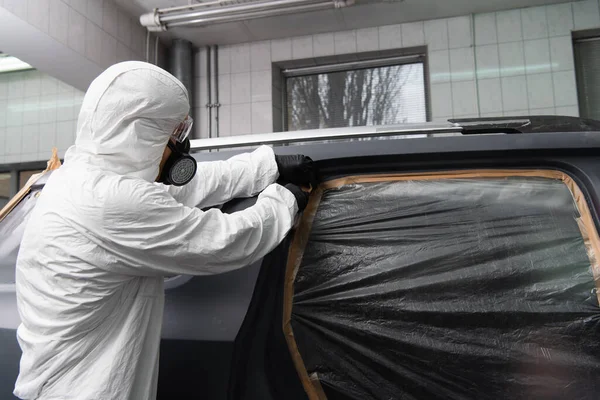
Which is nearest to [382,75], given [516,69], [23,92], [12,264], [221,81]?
[516,69]

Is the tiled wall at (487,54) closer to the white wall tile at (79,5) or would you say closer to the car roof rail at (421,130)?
the white wall tile at (79,5)

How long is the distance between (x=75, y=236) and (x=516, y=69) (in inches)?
215

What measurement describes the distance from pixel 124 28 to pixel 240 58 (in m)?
1.42

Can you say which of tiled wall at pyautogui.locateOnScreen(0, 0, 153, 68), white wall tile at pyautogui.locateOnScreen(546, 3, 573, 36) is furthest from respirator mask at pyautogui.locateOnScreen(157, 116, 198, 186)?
white wall tile at pyautogui.locateOnScreen(546, 3, 573, 36)

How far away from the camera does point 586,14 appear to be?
545 cm

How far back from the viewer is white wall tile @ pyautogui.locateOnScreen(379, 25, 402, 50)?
19.6 ft

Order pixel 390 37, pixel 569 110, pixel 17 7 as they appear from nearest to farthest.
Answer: pixel 17 7 < pixel 569 110 < pixel 390 37

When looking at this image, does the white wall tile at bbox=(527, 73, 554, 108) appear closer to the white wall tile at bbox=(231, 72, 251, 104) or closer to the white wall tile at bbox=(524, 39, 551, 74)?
the white wall tile at bbox=(524, 39, 551, 74)

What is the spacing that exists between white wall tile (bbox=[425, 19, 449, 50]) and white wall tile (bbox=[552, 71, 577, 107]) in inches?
49.0

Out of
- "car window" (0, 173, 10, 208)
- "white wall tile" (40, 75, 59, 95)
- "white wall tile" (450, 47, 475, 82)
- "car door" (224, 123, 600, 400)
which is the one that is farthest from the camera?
"car window" (0, 173, 10, 208)

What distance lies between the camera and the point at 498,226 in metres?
1.30

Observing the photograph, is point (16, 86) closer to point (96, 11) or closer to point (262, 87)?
point (96, 11)

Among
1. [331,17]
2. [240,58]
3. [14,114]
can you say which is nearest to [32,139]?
[14,114]

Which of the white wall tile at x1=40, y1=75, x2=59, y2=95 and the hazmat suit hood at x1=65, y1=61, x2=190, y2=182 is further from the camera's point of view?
the white wall tile at x1=40, y1=75, x2=59, y2=95
